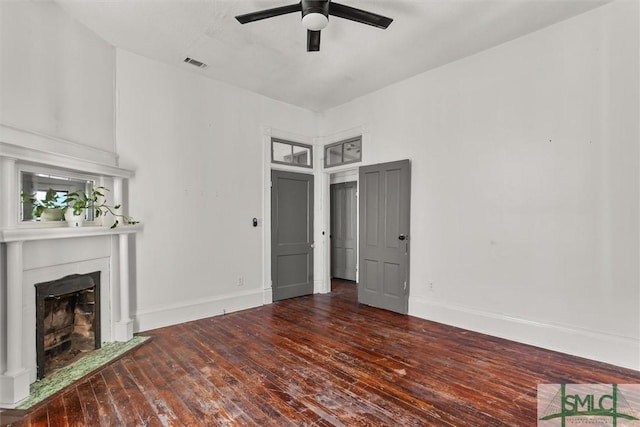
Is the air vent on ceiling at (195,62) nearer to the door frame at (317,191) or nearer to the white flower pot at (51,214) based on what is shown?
the door frame at (317,191)

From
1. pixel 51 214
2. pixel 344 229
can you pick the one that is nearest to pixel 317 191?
pixel 344 229

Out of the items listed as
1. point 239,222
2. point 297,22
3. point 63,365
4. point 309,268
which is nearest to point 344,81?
point 297,22

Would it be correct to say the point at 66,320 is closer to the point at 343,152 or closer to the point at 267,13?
the point at 267,13

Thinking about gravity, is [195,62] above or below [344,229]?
above

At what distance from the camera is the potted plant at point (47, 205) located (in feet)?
9.16

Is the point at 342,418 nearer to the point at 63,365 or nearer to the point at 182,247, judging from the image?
the point at 63,365

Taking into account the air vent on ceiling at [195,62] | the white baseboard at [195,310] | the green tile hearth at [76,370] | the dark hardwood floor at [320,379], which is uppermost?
the air vent on ceiling at [195,62]

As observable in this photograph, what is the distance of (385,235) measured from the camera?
4.80 metres

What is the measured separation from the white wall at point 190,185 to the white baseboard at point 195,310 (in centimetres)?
1

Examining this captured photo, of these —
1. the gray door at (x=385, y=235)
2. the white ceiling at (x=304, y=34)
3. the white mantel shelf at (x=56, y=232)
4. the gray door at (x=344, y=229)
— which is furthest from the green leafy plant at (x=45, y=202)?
the gray door at (x=344, y=229)

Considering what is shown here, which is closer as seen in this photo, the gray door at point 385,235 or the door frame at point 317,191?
the gray door at point 385,235

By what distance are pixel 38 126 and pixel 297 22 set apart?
2545 millimetres

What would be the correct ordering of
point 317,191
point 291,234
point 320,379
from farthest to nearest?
1. point 317,191
2. point 291,234
3. point 320,379

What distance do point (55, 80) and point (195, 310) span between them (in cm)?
296
